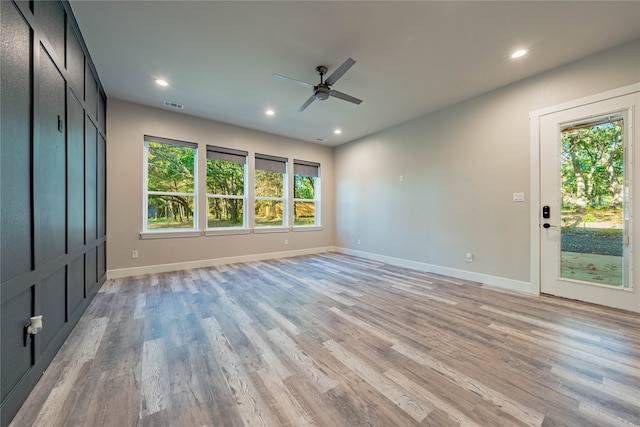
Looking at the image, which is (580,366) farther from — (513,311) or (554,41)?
(554,41)

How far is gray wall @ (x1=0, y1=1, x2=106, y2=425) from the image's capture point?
1.22 m

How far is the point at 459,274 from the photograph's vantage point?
3838 millimetres

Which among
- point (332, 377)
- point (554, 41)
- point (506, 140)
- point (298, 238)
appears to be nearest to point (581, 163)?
point (506, 140)

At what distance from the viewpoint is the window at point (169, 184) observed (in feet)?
13.8

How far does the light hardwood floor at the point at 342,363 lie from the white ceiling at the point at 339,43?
283 centimetres

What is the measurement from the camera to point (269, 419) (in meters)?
1.19

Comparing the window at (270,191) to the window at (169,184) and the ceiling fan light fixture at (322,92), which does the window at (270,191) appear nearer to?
the window at (169,184)

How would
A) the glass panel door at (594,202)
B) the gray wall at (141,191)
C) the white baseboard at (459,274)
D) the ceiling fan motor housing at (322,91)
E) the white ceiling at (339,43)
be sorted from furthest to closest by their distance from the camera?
the gray wall at (141,191) < the white baseboard at (459,274) < the ceiling fan motor housing at (322,91) < the glass panel door at (594,202) < the white ceiling at (339,43)

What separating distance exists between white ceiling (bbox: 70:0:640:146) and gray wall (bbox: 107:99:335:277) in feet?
1.49

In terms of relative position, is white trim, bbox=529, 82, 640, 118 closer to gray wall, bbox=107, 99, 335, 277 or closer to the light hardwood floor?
the light hardwood floor

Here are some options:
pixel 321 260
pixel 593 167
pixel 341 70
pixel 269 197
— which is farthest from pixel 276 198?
pixel 593 167

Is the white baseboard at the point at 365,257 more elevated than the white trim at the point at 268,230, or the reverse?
the white trim at the point at 268,230

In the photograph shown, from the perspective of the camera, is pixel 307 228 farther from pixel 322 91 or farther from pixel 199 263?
pixel 322 91

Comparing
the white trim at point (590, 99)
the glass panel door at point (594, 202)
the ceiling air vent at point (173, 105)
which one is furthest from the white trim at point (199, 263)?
the white trim at point (590, 99)
